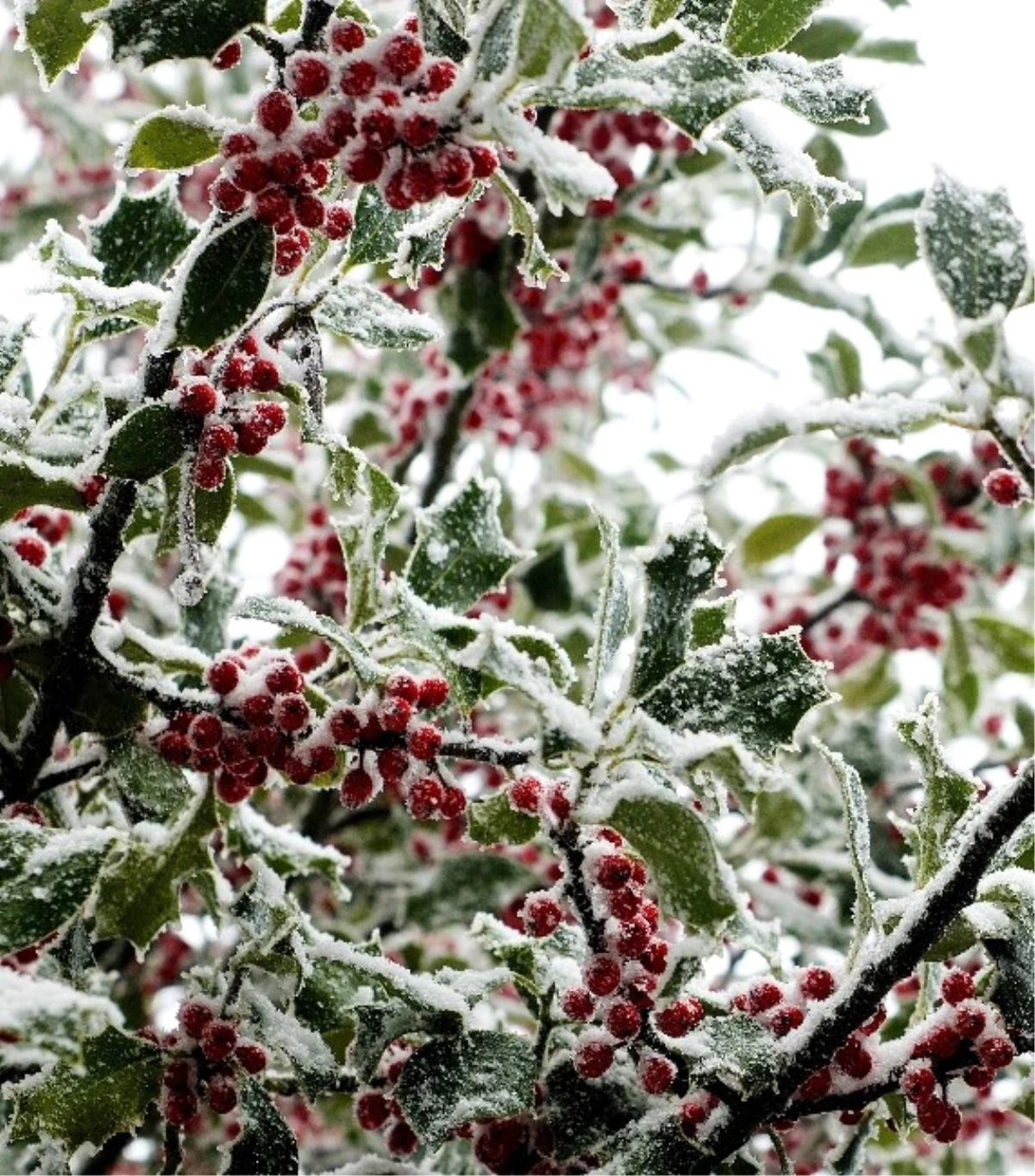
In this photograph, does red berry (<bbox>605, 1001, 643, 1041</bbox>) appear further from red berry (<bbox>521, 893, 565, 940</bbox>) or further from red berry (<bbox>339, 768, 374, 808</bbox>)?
red berry (<bbox>339, 768, 374, 808</bbox>)

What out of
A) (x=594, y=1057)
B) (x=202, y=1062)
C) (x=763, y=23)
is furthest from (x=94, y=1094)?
(x=763, y=23)

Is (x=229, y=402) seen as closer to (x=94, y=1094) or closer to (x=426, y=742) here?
(x=426, y=742)

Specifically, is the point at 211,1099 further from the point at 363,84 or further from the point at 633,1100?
the point at 363,84

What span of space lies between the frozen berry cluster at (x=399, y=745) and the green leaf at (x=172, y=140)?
0.44m

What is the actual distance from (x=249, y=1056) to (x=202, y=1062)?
0.04 metres

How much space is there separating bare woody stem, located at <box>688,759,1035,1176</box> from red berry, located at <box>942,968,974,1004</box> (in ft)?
0.29

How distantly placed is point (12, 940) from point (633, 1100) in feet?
1.71

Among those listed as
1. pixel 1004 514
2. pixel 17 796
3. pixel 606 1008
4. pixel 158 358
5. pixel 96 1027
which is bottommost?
pixel 1004 514

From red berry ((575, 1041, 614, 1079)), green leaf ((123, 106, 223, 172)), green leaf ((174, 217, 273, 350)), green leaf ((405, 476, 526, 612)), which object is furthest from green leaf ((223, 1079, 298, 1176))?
green leaf ((123, 106, 223, 172))

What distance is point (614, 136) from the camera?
102 inches

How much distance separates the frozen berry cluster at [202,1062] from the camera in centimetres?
113

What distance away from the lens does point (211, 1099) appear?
114 cm

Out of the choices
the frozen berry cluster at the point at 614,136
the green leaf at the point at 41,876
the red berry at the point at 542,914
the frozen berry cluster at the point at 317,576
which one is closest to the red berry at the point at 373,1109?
the red berry at the point at 542,914

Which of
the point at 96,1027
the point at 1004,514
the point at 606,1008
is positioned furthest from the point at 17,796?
the point at 1004,514
